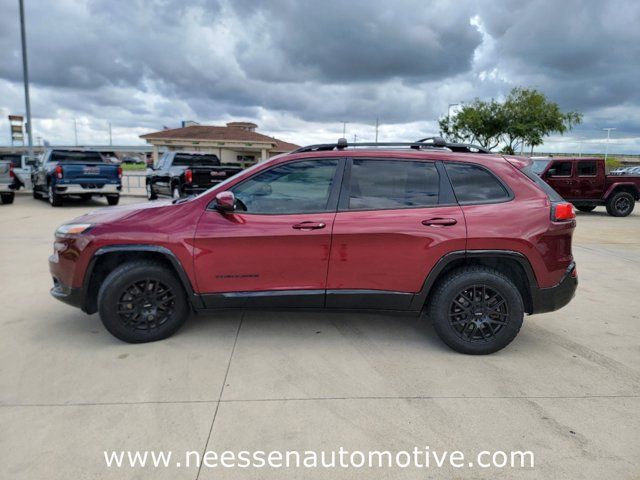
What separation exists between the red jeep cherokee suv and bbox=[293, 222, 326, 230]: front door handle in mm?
12

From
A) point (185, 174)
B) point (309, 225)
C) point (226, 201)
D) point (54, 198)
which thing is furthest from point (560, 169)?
point (54, 198)

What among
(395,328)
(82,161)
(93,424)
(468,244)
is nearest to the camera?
(93,424)

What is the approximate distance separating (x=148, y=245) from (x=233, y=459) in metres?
1.95

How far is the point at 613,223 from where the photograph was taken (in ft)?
43.6

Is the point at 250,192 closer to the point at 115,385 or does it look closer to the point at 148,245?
the point at 148,245

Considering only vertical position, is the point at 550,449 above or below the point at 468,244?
below

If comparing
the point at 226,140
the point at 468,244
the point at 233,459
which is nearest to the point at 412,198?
the point at 468,244

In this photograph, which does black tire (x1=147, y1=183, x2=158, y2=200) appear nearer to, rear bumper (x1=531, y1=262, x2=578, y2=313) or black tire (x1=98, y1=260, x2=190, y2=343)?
black tire (x1=98, y1=260, x2=190, y2=343)

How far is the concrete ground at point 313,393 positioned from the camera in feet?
8.53

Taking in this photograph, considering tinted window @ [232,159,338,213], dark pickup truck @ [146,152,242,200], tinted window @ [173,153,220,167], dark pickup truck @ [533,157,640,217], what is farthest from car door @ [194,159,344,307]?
dark pickup truck @ [533,157,640,217]

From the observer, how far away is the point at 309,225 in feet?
12.2

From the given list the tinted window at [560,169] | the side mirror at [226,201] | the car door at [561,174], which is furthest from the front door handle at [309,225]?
the tinted window at [560,169]

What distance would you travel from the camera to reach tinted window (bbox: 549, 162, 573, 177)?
14.4 metres

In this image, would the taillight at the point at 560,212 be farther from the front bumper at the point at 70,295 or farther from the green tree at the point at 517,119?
the green tree at the point at 517,119
